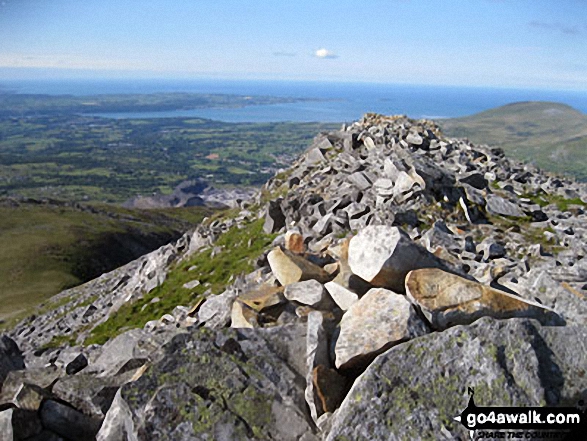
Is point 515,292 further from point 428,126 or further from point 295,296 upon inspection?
point 428,126

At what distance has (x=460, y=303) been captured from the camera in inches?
370

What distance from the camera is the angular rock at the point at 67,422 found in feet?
29.9

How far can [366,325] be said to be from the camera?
364 inches

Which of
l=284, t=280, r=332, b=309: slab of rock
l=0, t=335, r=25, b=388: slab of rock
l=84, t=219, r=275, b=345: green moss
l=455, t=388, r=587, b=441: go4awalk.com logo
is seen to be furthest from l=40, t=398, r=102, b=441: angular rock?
l=84, t=219, r=275, b=345: green moss

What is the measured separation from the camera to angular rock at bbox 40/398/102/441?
912 centimetres

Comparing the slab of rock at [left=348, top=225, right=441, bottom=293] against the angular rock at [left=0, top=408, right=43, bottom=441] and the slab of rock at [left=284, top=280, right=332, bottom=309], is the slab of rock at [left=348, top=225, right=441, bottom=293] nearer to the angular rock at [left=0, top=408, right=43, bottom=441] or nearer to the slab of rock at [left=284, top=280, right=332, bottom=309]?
the slab of rock at [left=284, top=280, right=332, bottom=309]

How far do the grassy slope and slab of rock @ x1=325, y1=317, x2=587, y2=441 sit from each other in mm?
76802

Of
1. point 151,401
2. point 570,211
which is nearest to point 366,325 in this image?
point 151,401

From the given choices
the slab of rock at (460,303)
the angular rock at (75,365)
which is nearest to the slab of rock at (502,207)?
the slab of rock at (460,303)

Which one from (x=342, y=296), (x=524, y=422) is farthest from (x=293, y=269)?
(x=524, y=422)

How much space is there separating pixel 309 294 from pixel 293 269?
1.79m

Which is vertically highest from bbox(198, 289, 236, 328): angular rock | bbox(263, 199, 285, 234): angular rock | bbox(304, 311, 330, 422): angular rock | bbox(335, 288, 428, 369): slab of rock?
bbox(335, 288, 428, 369): slab of rock

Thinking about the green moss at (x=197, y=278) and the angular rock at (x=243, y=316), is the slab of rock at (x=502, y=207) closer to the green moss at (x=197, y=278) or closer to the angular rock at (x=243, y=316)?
the green moss at (x=197, y=278)

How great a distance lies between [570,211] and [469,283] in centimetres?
2559
